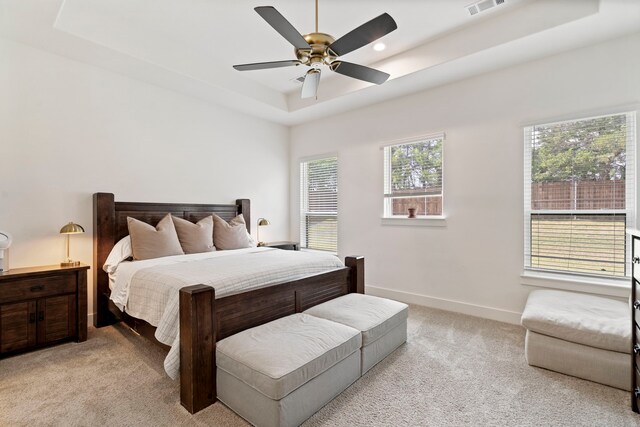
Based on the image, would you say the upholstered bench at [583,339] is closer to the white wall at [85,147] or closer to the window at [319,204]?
the window at [319,204]

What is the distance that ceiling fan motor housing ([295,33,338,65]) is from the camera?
7.13 ft

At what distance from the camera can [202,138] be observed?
449 cm

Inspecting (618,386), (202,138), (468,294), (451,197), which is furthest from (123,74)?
(618,386)

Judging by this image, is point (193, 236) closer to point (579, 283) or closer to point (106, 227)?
point (106, 227)

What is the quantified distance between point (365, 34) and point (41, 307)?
3.53m

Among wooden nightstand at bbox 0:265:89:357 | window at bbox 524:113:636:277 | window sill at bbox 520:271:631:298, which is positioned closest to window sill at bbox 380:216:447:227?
Result: window at bbox 524:113:636:277

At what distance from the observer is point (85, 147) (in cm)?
342

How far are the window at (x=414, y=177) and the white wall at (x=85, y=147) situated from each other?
8.11 ft

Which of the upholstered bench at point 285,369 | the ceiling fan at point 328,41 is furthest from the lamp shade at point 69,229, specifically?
the ceiling fan at point 328,41

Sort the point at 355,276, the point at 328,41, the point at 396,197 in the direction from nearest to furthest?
the point at 328,41 → the point at 355,276 → the point at 396,197

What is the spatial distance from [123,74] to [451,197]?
4.25 metres

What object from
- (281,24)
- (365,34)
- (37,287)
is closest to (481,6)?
(365,34)

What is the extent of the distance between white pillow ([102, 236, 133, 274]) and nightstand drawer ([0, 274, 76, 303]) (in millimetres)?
338

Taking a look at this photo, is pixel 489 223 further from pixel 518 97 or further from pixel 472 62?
pixel 472 62
